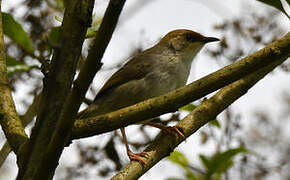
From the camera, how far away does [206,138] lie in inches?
202

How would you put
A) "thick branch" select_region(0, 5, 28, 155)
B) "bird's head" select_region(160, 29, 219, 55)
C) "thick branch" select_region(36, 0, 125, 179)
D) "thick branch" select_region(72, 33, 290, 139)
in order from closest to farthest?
"thick branch" select_region(36, 0, 125, 179) < "thick branch" select_region(72, 33, 290, 139) < "thick branch" select_region(0, 5, 28, 155) < "bird's head" select_region(160, 29, 219, 55)

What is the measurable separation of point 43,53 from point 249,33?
110 inches

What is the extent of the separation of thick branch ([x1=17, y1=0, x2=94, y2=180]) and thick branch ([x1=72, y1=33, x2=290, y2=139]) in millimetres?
360

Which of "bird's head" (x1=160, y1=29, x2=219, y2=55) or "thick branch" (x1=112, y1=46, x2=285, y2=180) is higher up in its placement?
"bird's head" (x1=160, y1=29, x2=219, y2=55)

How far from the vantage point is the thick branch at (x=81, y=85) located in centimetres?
180

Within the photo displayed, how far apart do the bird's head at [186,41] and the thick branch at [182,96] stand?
2738 millimetres

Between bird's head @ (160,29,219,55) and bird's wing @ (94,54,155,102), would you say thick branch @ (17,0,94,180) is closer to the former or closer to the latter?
bird's wing @ (94,54,155,102)

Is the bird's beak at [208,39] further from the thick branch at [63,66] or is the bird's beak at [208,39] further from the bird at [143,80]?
the thick branch at [63,66]

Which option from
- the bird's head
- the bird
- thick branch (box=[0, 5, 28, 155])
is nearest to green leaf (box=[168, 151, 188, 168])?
the bird

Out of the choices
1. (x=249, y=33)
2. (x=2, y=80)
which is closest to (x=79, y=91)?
(x=2, y=80)

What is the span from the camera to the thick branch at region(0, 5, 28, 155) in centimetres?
263

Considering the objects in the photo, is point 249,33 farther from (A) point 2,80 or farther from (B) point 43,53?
(A) point 2,80

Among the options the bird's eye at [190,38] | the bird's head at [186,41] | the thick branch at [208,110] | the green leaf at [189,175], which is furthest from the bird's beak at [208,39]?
the thick branch at [208,110]

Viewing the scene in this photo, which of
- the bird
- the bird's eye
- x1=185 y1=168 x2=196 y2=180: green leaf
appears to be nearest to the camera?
x1=185 y1=168 x2=196 y2=180: green leaf
